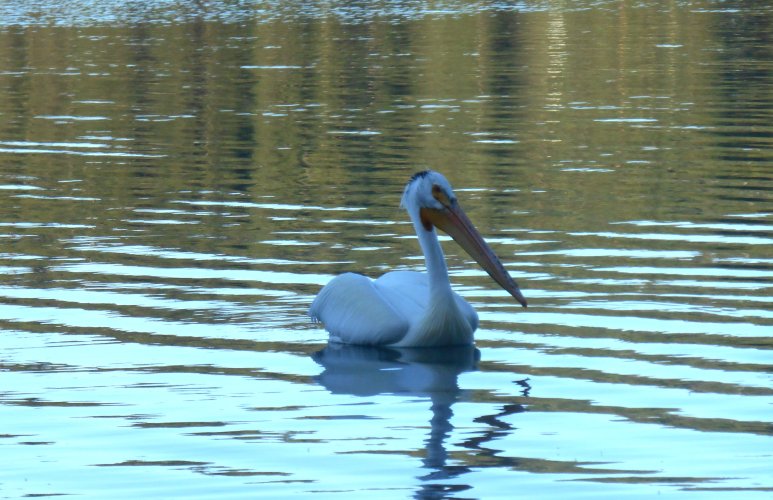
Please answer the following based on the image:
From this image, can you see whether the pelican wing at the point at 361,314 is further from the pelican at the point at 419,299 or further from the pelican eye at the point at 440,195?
the pelican eye at the point at 440,195

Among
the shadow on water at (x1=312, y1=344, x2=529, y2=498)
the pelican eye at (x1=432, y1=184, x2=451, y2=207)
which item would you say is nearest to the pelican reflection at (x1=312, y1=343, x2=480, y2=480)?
the shadow on water at (x1=312, y1=344, x2=529, y2=498)

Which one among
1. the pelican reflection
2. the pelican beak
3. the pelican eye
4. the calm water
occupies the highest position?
the pelican eye

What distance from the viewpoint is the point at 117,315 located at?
32.4 ft

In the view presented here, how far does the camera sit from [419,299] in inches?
364

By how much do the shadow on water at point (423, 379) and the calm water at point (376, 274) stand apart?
3cm

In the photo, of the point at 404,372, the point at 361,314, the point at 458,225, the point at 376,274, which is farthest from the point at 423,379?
the point at 376,274

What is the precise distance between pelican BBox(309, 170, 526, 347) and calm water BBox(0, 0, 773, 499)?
0.45ft

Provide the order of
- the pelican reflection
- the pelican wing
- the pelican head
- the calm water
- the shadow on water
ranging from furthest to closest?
1. the pelican head
2. the pelican wing
3. the pelican reflection
4. the shadow on water
5. the calm water

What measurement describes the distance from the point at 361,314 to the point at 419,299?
1.15 ft

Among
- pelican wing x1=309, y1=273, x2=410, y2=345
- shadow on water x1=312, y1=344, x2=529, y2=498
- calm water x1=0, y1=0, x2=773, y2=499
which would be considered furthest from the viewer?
pelican wing x1=309, y1=273, x2=410, y2=345

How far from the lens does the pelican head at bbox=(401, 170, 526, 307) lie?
9219 mm

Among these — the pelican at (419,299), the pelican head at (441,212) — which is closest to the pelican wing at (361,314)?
the pelican at (419,299)

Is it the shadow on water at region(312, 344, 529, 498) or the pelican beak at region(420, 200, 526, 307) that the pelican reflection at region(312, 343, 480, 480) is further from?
the pelican beak at region(420, 200, 526, 307)

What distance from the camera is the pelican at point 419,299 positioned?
898 cm
